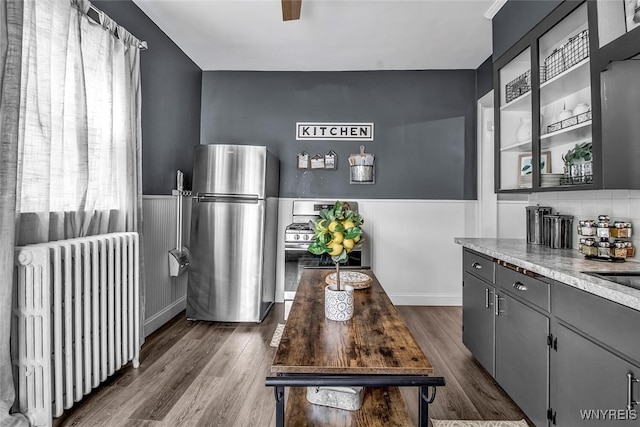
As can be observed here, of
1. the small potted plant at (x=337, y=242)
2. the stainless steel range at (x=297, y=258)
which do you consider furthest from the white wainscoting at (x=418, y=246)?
the small potted plant at (x=337, y=242)

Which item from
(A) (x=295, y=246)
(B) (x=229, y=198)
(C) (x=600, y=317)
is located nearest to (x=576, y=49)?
(C) (x=600, y=317)

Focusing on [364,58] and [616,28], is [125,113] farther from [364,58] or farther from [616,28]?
[616,28]

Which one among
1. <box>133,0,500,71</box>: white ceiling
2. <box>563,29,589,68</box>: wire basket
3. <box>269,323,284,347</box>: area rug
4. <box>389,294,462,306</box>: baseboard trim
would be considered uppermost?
<box>133,0,500,71</box>: white ceiling

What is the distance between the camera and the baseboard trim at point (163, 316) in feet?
9.72

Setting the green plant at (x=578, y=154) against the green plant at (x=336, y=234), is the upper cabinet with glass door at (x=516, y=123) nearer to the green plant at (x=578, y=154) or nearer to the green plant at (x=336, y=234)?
the green plant at (x=578, y=154)

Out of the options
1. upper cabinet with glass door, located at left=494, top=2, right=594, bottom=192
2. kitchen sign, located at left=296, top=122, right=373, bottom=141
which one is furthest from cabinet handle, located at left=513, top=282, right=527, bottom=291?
kitchen sign, located at left=296, top=122, right=373, bottom=141

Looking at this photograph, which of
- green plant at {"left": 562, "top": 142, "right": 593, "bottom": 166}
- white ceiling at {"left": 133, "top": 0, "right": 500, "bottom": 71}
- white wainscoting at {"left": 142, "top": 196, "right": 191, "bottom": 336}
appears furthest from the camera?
white wainscoting at {"left": 142, "top": 196, "right": 191, "bottom": 336}

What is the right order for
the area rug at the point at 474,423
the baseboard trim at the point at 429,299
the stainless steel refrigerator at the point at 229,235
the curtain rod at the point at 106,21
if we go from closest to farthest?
1. the area rug at the point at 474,423
2. the curtain rod at the point at 106,21
3. the stainless steel refrigerator at the point at 229,235
4. the baseboard trim at the point at 429,299

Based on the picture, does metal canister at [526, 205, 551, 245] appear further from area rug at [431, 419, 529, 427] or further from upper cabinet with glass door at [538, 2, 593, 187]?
area rug at [431, 419, 529, 427]

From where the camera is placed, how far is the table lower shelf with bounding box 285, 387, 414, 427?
3.84 ft

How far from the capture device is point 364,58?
3.75 metres

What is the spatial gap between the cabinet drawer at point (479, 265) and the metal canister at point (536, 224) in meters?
0.43

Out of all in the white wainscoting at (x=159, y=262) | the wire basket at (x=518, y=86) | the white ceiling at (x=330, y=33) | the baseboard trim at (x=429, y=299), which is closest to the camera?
the wire basket at (x=518, y=86)

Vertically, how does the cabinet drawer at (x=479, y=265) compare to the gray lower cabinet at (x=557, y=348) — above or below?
above
